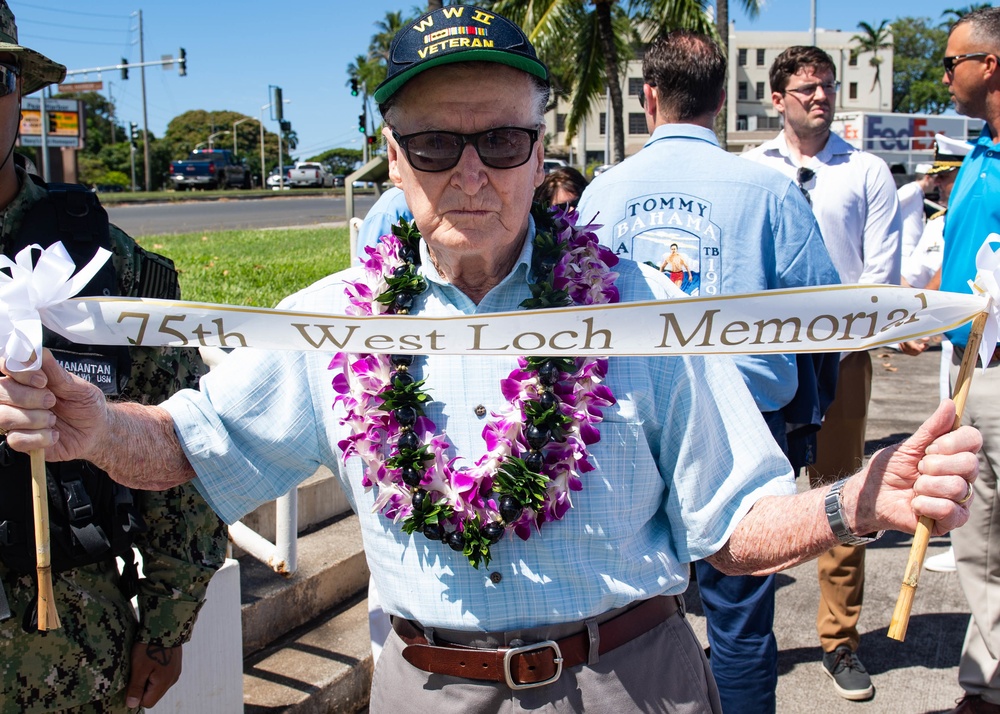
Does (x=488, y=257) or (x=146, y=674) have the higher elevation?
(x=488, y=257)

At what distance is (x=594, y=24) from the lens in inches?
847

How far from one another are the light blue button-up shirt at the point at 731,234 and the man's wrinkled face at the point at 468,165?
4.63 ft

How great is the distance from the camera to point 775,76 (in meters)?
5.04

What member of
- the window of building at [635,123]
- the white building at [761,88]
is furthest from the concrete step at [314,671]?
the window of building at [635,123]

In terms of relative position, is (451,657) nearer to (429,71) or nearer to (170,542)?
(170,542)

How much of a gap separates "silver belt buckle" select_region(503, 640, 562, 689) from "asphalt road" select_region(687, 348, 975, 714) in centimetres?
241

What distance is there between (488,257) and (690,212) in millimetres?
1506

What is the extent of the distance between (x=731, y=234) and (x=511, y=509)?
5.78 feet

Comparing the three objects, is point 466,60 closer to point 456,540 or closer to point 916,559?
point 456,540

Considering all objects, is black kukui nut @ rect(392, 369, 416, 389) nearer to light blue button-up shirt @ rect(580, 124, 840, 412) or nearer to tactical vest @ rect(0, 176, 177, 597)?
tactical vest @ rect(0, 176, 177, 597)

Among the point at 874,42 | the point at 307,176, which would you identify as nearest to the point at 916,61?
the point at 874,42

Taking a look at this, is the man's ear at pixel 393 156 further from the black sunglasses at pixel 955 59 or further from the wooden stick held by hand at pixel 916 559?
the black sunglasses at pixel 955 59

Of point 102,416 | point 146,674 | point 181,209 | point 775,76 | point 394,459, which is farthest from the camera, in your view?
point 181,209

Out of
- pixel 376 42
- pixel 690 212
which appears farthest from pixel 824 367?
pixel 376 42
